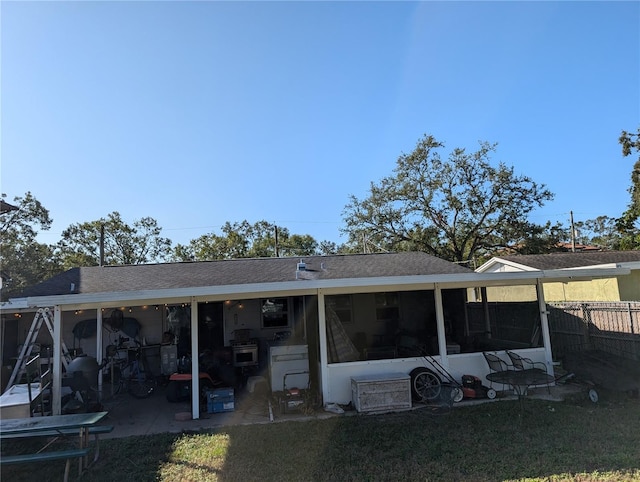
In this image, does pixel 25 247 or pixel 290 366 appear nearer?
pixel 290 366

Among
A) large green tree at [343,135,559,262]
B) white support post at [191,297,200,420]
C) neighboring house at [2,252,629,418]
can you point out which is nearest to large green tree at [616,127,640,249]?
large green tree at [343,135,559,262]

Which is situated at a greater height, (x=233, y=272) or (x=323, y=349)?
(x=233, y=272)

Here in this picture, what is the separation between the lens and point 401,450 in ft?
15.8

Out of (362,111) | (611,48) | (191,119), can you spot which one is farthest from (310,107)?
(611,48)

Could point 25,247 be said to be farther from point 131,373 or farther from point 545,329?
point 545,329

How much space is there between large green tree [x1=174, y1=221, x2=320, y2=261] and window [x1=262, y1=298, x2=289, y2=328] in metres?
15.9

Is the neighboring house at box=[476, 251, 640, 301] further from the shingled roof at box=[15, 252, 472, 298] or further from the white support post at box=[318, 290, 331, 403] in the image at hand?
the white support post at box=[318, 290, 331, 403]

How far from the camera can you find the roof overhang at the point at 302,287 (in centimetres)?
593

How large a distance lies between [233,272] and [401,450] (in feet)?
18.5

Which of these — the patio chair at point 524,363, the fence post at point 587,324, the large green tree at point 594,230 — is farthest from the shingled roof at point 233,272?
the large green tree at point 594,230

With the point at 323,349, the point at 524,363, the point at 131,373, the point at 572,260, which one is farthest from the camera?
the point at 572,260

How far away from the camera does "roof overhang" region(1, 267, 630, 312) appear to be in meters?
5.93

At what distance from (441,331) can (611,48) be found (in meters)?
7.35

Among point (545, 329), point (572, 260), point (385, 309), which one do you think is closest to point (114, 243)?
point (385, 309)
